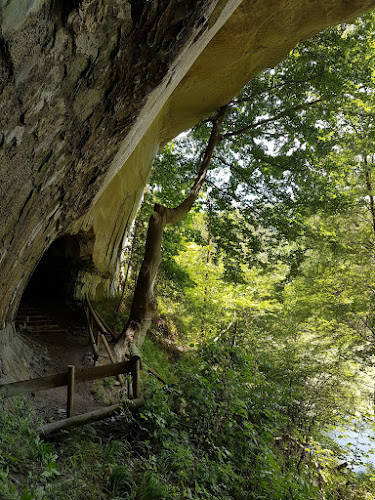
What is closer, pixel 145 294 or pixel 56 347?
pixel 145 294

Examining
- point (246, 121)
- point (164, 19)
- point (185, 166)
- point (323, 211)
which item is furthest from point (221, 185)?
point (164, 19)

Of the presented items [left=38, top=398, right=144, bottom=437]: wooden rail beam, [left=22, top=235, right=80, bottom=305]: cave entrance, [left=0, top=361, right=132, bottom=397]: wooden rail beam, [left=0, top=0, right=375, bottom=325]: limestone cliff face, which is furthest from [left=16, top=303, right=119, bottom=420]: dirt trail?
[left=0, top=0, right=375, bottom=325]: limestone cliff face

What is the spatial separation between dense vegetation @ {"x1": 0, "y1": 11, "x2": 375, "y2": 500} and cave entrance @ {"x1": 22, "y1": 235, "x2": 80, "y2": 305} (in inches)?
50.7

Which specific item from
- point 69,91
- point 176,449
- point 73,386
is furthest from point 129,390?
point 69,91

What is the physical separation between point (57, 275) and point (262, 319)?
7.11 m

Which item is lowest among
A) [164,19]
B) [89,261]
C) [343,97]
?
[89,261]

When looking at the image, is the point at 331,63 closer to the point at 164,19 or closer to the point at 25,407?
the point at 164,19

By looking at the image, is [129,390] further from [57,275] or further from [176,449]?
[57,275]

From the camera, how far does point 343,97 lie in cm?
925

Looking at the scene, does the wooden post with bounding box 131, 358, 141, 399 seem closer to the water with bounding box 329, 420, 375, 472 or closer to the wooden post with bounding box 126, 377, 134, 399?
the wooden post with bounding box 126, 377, 134, 399

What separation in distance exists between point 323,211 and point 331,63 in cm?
381

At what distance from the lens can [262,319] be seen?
41.7ft

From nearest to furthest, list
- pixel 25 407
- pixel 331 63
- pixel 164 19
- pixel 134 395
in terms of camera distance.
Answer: pixel 164 19 < pixel 25 407 < pixel 134 395 < pixel 331 63

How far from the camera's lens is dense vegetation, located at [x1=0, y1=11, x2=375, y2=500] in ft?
14.8
